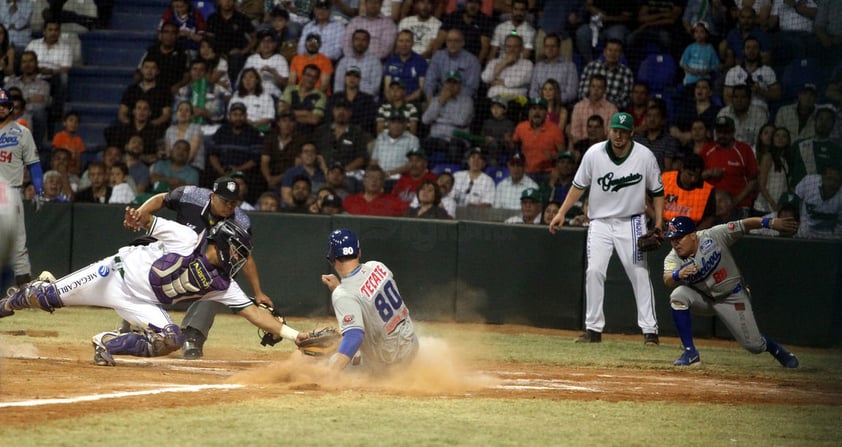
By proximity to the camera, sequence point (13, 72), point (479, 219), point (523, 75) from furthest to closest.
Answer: point (13, 72) → point (523, 75) → point (479, 219)

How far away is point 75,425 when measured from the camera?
586 centimetres

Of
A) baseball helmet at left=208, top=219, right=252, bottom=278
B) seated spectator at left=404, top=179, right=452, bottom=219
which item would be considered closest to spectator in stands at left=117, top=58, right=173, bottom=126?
seated spectator at left=404, top=179, right=452, bottom=219

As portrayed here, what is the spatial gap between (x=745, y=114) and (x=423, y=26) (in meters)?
4.56

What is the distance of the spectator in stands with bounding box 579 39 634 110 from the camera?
561 inches

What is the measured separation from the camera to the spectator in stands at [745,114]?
1351 cm

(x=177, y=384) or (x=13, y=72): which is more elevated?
(x=13, y=72)

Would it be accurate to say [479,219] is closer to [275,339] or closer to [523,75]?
[523,75]

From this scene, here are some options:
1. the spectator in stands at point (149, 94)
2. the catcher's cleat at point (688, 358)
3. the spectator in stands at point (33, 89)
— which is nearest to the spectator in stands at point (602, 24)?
the spectator in stands at point (149, 94)

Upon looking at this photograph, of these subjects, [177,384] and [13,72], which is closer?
[177,384]

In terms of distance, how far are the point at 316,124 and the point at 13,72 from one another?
4.66m

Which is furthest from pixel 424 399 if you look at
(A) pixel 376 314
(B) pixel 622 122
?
(B) pixel 622 122

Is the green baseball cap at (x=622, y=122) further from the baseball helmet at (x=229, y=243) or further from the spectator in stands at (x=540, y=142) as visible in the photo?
the baseball helmet at (x=229, y=243)

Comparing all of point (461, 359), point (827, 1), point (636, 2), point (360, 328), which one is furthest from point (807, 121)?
point (360, 328)

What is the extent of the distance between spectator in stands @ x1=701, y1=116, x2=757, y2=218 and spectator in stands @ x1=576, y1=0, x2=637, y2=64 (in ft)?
8.63
